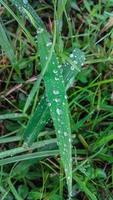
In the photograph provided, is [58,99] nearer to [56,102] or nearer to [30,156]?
[56,102]

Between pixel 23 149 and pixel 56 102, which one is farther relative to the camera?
pixel 23 149

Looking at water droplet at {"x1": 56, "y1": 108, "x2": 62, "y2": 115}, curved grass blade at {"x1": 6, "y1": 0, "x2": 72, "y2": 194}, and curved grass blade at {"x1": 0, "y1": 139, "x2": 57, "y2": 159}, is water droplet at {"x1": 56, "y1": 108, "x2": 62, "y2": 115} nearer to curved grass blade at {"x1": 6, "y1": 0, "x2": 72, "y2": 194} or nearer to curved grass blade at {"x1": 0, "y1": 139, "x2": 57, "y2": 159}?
curved grass blade at {"x1": 6, "y1": 0, "x2": 72, "y2": 194}

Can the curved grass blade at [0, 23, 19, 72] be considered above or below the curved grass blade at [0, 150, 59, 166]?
above

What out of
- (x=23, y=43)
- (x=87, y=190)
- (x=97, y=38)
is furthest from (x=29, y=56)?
(x=87, y=190)

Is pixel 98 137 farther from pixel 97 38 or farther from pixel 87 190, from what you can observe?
pixel 97 38

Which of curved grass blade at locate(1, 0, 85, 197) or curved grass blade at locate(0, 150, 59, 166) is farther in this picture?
curved grass blade at locate(0, 150, 59, 166)

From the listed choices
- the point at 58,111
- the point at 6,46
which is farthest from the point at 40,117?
the point at 6,46

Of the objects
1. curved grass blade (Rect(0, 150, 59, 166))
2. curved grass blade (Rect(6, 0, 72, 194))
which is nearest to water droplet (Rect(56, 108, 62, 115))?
curved grass blade (Rect(6, 0, 72, 194))

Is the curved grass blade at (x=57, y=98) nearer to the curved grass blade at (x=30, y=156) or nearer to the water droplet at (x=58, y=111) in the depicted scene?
the water droplet at (x=58, y=111)

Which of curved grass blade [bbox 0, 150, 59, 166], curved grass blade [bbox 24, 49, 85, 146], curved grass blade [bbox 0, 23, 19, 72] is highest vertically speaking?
curved grass blade [bbox 0, 23, 19, 72]
